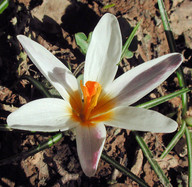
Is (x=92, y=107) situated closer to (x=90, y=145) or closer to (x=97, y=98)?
(x=97, y=98)

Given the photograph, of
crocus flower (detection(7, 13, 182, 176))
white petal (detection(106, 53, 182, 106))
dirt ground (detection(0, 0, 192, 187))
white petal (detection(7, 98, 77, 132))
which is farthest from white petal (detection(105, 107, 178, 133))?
dirt ground (detection(0, 0, 192, 187))

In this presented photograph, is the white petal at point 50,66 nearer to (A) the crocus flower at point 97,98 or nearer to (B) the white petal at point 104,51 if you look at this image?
(A) the crocus flower at point 97,98

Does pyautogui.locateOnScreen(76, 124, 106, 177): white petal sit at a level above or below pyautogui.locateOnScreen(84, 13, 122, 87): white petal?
below

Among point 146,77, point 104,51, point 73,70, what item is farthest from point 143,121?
point 73,70

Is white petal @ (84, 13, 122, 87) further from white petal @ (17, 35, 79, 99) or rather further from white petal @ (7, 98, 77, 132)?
white petal @ (7, 98, 77, 132)

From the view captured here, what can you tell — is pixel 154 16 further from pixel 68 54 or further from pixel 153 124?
pixel 153 124

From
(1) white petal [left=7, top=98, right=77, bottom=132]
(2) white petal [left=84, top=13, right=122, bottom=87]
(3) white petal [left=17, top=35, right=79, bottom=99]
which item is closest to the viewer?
(1) white petal [left=7, top=98, right=77, bottom=132]

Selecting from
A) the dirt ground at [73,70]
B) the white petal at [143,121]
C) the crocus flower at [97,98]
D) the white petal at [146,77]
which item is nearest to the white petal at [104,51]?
the crocus flower at [97,98]
